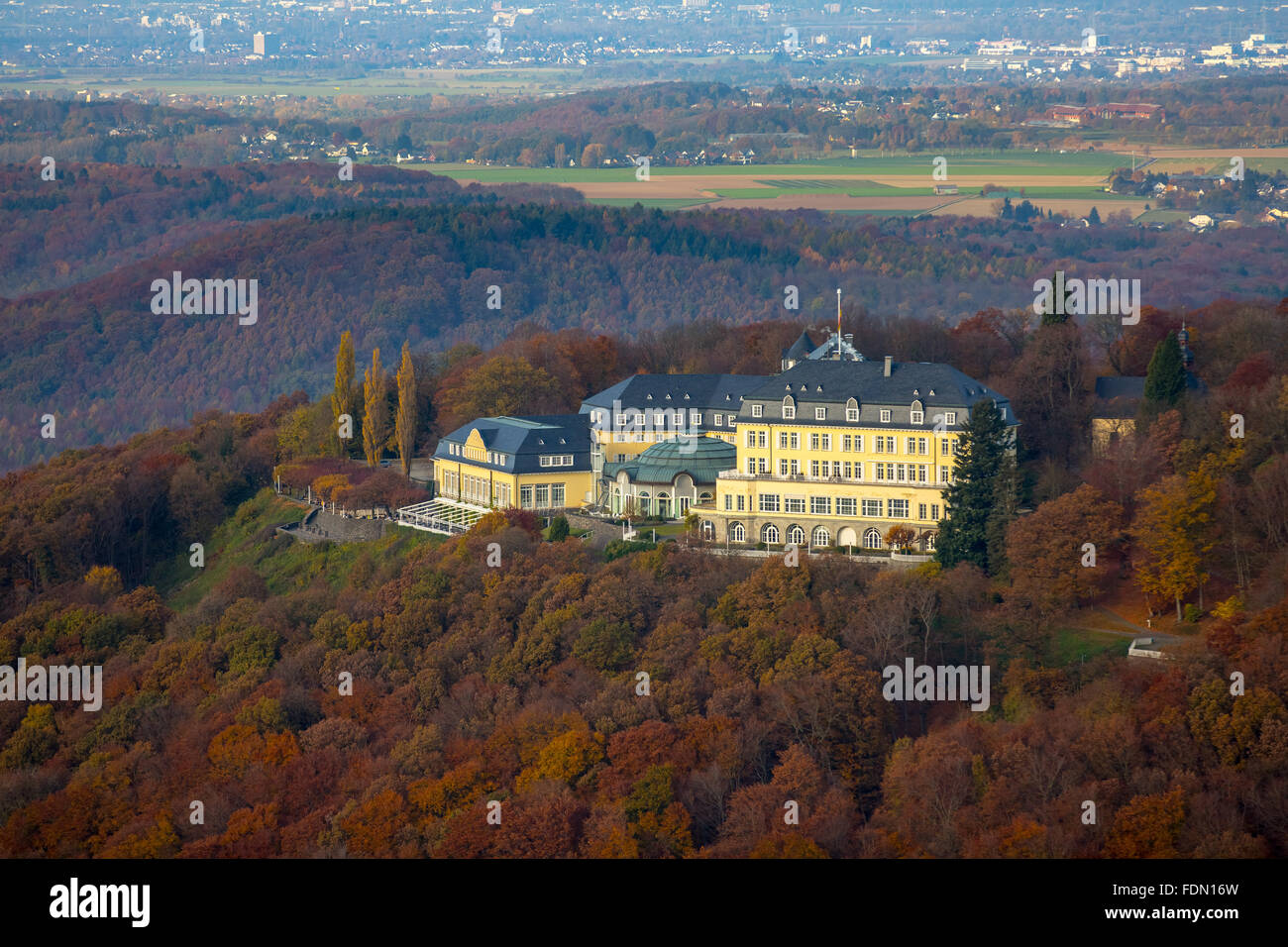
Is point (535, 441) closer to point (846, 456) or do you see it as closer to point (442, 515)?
point (442, 515)

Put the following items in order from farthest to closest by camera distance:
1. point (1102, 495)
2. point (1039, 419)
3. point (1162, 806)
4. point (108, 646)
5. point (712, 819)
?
point (108, 646) < point (1039, 419) < point (1102, 495) < point (712, 819) < point (1162, 806)

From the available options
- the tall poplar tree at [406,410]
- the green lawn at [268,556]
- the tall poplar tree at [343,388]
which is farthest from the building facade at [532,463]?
the tall poplar tree at [343,388]

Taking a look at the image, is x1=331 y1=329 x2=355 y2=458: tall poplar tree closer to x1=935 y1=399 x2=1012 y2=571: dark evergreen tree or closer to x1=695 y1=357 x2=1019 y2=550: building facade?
x1=695 y1=357 x2=1019 y2=550: building facade

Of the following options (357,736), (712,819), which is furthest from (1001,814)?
(357,736)

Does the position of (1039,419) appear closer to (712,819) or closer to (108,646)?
(712,819)

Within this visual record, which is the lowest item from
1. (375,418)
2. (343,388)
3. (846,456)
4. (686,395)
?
(375,418)

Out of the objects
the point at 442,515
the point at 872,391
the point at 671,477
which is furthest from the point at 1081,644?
the point at 442,515
